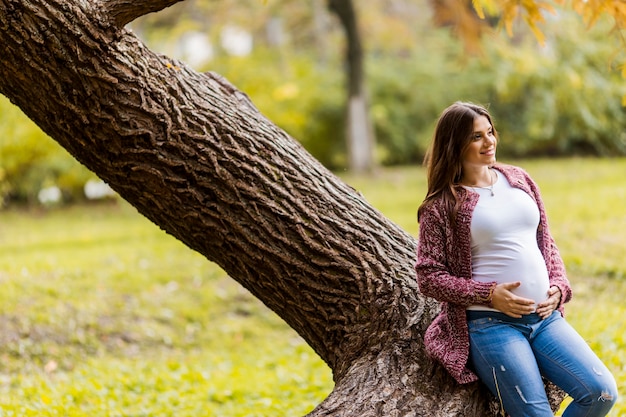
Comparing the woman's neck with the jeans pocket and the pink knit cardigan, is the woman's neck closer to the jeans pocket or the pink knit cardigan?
the pink knit cardigan

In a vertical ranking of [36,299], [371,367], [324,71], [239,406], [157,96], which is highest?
[324,71]

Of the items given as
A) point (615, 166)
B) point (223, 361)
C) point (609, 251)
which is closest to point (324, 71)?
point (615, 166)

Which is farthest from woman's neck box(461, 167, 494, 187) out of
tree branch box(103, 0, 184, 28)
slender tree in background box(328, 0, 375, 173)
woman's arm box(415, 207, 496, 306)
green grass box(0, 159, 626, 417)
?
slender tree in background box(328, 0, 375, 173)

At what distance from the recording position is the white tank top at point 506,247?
11.0ft

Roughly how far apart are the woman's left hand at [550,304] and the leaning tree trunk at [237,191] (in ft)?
1.51

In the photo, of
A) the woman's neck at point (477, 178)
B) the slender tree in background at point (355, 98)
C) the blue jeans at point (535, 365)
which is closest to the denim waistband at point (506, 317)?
the blue jeans at point (535, 365)

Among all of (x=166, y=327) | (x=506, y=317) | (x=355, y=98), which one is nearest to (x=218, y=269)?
(x=166, y=327)

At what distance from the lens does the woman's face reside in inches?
134

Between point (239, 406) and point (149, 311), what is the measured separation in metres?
2.91

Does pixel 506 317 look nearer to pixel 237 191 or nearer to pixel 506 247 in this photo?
pixel 506 247

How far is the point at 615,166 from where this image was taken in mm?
15820

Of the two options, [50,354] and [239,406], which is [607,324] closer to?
[239,406]

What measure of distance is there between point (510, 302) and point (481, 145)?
2.21 ft

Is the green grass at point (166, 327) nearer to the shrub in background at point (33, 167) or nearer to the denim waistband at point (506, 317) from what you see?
the denim waistband at point (506, 317)
